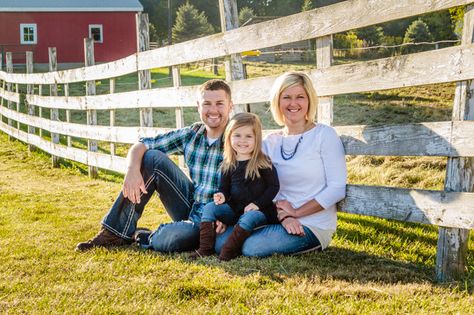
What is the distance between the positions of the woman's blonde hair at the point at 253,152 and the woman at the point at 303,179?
0.50ft

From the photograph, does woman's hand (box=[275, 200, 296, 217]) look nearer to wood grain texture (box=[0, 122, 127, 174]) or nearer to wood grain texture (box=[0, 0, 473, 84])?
wood grain texture (box=[0, 0, 473, 84])

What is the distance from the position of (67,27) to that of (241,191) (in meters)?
28.3

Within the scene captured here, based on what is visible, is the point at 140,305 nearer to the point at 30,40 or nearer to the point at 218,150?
the point at 218,150

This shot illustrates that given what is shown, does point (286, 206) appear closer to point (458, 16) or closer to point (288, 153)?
point (288, 153)

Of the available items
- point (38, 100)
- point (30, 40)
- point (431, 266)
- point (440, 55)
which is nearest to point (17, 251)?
point (431, 266)

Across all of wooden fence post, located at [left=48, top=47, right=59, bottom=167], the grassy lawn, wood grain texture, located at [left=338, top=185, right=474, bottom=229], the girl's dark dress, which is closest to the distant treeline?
wooden fence post, located at [left=48, top=47, right=59, bottom=167]

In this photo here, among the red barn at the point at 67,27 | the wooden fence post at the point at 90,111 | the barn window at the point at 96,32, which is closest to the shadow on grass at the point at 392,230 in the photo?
the wooden fence post at the point at 90,111

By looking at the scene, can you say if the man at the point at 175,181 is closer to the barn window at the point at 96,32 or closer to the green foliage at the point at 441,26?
the barn window at the point at 96,32

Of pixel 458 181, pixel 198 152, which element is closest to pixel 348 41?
pixel 198 152

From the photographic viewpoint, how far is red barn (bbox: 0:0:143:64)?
97.3ft

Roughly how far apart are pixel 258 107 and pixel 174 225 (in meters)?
10.8

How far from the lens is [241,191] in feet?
12.9

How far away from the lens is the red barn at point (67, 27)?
29656mm

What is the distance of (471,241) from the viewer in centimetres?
418
